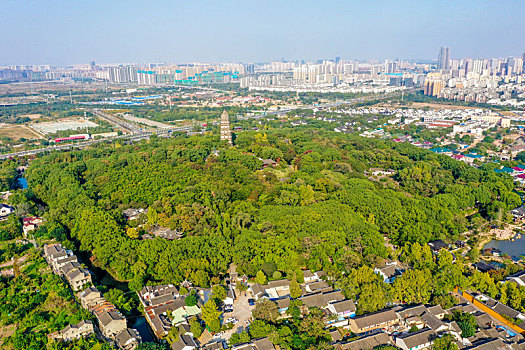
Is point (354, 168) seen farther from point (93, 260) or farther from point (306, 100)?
point (306, 100)

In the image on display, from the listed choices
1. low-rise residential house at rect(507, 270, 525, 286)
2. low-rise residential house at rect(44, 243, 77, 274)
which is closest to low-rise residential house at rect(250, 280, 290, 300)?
low-rise residential house at rect(44, 243, 77, 274)

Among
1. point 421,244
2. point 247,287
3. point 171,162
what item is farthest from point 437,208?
point 171,162

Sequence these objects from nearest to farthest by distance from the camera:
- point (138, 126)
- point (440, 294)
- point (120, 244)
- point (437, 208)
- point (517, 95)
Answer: point (440, 294), point (120, 244), point (437, 208), point (138, 126), point (517, 95)

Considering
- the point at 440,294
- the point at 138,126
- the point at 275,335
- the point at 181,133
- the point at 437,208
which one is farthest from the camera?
the point at 138,126

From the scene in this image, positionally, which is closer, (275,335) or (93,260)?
(275,335)

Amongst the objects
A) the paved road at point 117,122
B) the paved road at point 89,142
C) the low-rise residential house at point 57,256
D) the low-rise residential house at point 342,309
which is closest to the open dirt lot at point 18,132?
the paved road at point 89,142

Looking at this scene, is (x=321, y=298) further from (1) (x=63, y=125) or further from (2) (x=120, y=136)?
(1) (x=63, y=125)
